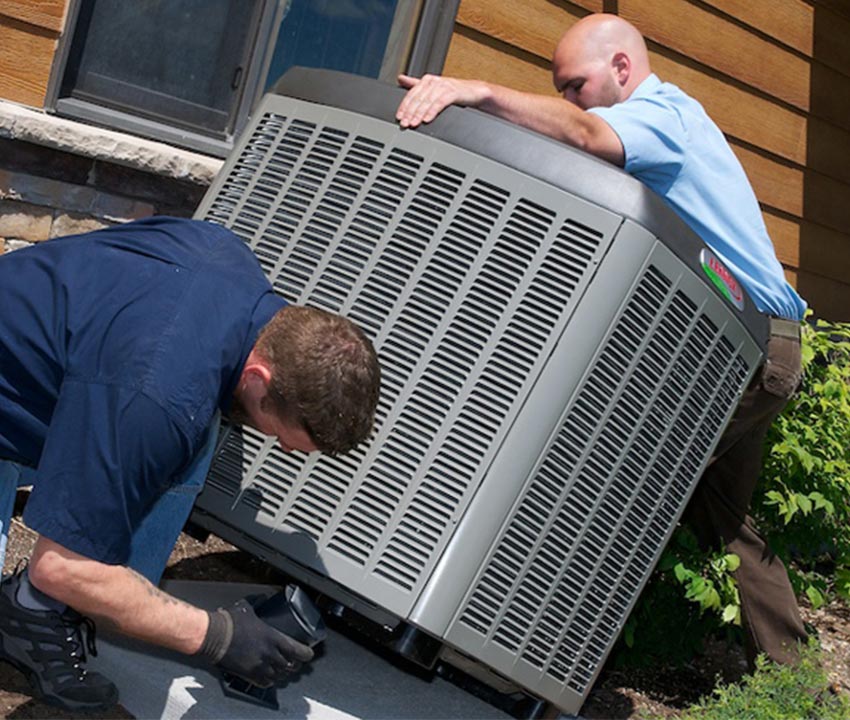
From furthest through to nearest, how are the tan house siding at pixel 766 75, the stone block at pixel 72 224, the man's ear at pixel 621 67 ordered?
1. the tan house siding at pixel 766 75
2. the stone block at pixel 72 224
3. the man's ear at pixel 621 67

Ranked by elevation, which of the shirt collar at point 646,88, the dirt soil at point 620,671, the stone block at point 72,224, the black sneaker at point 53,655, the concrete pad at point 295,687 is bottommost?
the dirt soil at point 620,671

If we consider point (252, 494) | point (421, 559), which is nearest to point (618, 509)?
point (421, 559)

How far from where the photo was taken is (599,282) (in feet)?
7.52

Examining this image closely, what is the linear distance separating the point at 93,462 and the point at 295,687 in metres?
0.91

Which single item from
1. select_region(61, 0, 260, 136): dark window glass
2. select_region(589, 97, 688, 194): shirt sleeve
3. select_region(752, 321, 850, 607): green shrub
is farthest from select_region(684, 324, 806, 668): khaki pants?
select_region(61, 0, 260, 136): dark window glass

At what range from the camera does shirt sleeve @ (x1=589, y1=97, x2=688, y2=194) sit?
2.62 metres

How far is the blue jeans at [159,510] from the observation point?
89.0 inches

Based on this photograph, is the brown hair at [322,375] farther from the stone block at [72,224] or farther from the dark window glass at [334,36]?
the dark window glass at [334,36]

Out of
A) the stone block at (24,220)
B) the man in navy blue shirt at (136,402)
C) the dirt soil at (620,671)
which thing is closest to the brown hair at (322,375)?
the man in navy blue shirt at (136,402)

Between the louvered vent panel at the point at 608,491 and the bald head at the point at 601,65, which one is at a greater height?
the bald head at the point at 601,65

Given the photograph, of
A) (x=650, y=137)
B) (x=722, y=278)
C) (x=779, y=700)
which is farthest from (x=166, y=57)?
(x=779, y=700)

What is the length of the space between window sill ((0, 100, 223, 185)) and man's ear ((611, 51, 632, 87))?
1.22 meters

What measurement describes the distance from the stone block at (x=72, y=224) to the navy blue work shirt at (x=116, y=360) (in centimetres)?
129

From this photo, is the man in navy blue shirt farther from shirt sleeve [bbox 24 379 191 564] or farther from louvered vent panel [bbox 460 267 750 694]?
louvered vent panel [bbox 460 267 750 694]
